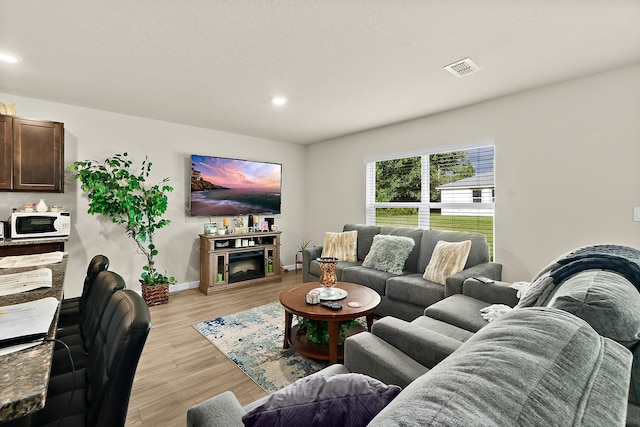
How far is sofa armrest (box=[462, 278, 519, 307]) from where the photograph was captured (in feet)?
7.25

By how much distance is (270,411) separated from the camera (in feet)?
2.39

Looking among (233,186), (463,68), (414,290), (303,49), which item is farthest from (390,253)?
(233,186)

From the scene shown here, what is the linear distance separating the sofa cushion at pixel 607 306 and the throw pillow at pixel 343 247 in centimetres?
295

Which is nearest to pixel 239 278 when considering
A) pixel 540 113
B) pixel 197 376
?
pixel 197 376

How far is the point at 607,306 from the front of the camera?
3.03 feet

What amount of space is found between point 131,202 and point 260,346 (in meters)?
2.38

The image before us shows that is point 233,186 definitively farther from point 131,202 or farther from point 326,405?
point 326,405

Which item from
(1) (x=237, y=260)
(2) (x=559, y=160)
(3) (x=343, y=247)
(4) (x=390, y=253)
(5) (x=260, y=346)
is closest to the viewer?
(5) (x=260, y=346)

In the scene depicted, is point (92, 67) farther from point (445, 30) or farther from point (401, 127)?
point (401, 127)

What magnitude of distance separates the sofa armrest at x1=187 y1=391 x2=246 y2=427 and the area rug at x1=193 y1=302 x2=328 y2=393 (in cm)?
108

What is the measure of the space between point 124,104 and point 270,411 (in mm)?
3907

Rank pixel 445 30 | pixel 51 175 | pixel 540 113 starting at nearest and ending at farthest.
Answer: pixel 445 30
pixel 540 113
pixel 51 175

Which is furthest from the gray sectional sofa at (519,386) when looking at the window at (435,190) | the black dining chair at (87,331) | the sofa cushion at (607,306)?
the window at (435,190)

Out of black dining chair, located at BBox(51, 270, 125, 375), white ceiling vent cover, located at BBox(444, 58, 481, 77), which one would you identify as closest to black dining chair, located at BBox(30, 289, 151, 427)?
black dining chair, located at BBox(51, 270, 125, 375)
